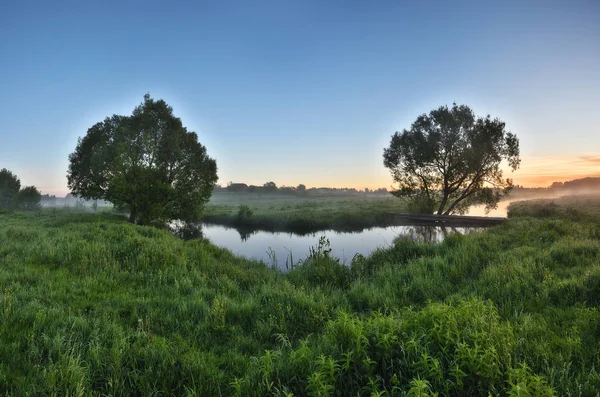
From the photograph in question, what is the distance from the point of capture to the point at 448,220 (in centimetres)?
3459

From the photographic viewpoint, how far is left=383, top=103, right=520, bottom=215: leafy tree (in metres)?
32.6

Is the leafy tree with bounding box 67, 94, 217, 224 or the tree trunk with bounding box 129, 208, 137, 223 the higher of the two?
the leafy tree with bounding box 67, 94, 217, 224

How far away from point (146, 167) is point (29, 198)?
61.8 metres

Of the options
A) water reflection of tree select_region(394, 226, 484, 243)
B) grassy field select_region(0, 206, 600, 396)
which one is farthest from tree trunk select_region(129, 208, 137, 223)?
water reflection of tree select_region(394, 226, 484, 243)

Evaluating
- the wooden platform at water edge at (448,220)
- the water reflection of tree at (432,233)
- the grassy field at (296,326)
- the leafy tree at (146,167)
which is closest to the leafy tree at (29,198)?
the leafy tree at (146,167)

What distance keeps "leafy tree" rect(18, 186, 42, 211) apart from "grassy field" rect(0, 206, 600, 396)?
7454 centimetres

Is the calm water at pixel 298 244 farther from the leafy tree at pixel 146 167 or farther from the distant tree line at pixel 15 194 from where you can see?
the distant tree line at pixel 15 194

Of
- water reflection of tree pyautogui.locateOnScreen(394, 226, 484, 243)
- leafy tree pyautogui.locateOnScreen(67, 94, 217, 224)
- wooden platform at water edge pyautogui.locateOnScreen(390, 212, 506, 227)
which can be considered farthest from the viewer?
wooden platform at water edge pyautogui.locateOnScreen(390, 212, 506, 227)

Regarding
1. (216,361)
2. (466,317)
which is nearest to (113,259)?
(216,361)

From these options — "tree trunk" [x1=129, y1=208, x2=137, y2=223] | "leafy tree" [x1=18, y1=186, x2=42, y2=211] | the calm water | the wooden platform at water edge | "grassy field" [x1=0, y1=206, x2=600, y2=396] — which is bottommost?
the calm water

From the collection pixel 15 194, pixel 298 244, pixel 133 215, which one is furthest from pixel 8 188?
pixel 298 244

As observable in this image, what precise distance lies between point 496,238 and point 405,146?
80.4 ft

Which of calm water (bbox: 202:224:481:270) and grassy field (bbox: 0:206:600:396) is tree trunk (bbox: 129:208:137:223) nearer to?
calm water (bbox: 202:224:481:270)

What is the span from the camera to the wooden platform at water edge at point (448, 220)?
104ft
